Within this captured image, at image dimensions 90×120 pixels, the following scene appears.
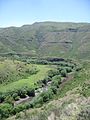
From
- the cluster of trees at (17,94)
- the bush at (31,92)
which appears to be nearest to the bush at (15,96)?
the cluster of trees at (17,94)

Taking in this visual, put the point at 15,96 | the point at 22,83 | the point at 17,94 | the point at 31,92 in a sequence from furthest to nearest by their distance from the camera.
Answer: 1. the point at 22,83
2. the point at 31,92
3. the point at 17,94
4. the point at 15,96

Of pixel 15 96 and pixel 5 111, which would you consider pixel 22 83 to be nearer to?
pixel 15 96

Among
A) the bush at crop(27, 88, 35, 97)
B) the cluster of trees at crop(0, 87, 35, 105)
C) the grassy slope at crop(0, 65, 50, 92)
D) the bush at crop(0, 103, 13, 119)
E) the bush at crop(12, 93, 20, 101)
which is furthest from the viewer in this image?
the grassy slope at crop(0, 65, 50, 92)

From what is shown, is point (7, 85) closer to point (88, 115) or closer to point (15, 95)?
point (15, 95)

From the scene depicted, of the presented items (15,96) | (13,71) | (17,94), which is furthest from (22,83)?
(15,96)

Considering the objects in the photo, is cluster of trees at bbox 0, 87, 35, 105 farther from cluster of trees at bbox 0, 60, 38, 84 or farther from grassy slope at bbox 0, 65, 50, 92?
cluster of trees at bbox 0, 60, 38, 84

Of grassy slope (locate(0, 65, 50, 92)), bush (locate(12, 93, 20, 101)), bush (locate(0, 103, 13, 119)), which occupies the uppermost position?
bush (locate(0, 103, 13, 119))

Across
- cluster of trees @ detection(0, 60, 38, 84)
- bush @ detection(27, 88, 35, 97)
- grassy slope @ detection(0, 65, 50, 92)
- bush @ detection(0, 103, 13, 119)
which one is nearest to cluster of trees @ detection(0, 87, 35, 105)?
bush @ detection(27, 88, 35, 97)

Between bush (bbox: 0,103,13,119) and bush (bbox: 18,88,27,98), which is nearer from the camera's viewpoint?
bush (bbox: 0,103,13,119)

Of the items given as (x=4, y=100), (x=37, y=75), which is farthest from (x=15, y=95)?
(x=37, y=75)

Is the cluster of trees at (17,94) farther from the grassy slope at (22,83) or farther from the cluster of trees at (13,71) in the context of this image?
the cluster of trees at (13,71)

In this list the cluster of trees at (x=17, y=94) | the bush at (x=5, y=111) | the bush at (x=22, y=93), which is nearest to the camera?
the bush at (x=5, y=111)
